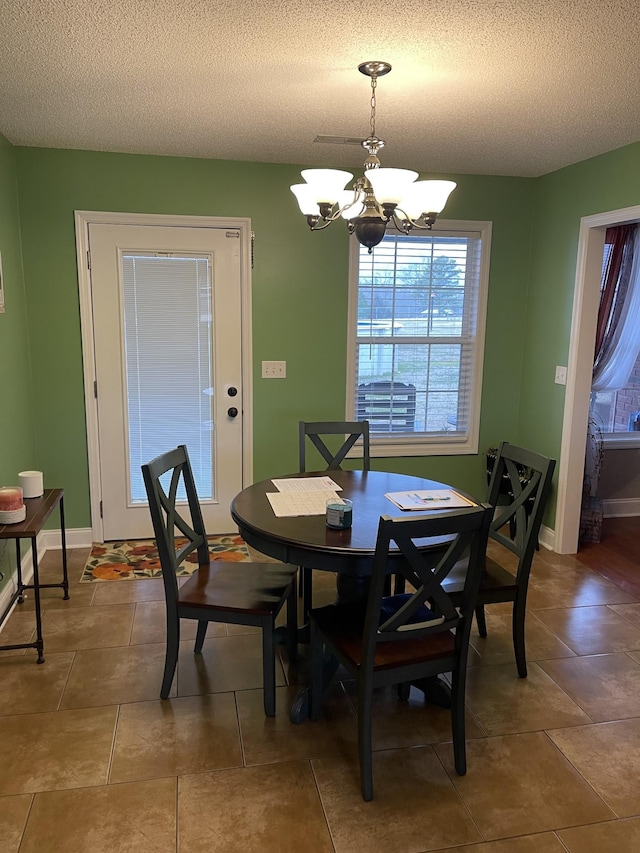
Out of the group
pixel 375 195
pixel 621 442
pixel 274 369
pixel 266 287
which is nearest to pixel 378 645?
pixel 375 195

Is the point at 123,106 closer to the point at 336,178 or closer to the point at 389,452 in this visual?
the point at 336,178

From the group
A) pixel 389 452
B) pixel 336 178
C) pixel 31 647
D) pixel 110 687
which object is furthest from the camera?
pixel 389 452

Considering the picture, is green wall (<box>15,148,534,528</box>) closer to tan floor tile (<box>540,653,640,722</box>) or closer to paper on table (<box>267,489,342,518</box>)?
paper on table (<box>267,489,342,518</box>)

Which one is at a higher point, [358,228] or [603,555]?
[358,228]

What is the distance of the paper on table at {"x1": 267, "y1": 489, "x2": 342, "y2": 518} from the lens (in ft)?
8.28

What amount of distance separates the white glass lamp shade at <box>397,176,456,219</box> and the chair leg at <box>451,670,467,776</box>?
5.37 ft

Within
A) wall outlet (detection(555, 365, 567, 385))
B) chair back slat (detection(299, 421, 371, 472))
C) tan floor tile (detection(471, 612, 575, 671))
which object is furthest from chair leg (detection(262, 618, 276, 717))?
wall outlet (detection(555, 365, 567, 385))

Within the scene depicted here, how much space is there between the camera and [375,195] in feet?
7.36

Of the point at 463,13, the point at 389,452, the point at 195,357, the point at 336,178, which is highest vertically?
the point at 463,13

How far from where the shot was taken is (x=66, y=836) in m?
1.83

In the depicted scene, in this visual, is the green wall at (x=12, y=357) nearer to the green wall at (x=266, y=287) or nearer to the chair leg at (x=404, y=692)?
the green wall at (x=266, y=287)

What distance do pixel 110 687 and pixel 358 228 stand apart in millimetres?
2051

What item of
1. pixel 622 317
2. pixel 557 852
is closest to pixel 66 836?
pixel 557 852

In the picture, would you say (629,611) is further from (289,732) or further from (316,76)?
(316,76)
